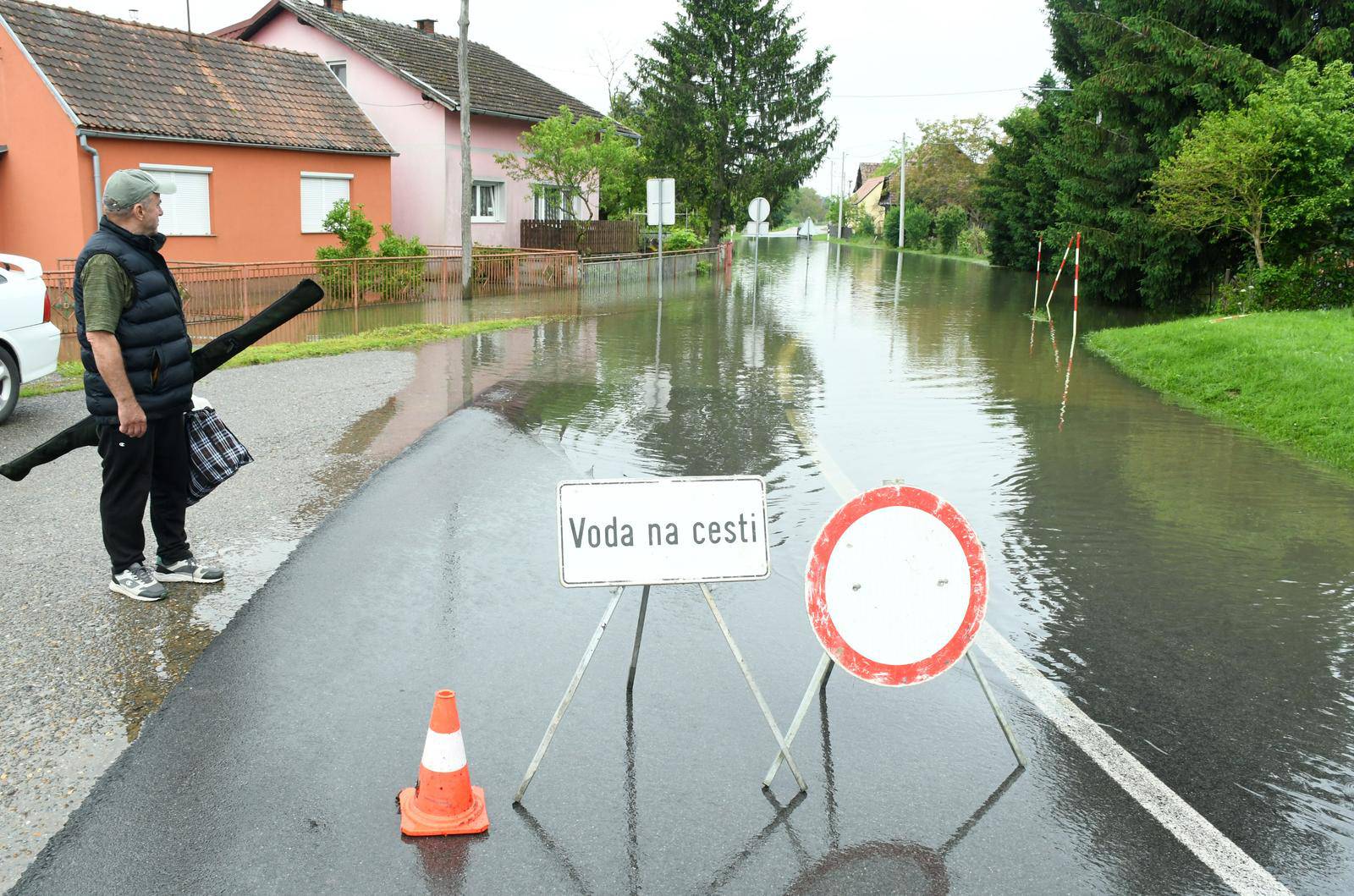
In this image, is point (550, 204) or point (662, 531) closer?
point (662, 531)

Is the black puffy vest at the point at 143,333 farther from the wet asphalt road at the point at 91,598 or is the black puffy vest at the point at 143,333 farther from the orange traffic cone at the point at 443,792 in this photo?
the orange traffic cone at the point at 443,792

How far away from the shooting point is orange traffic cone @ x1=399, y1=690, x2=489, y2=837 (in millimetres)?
3805

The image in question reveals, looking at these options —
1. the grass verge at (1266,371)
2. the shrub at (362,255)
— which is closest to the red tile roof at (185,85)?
the shrub at (362,255)

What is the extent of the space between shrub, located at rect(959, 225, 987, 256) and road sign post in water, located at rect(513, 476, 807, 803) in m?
63.8

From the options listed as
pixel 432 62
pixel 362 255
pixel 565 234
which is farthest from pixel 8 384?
pixel 432 62

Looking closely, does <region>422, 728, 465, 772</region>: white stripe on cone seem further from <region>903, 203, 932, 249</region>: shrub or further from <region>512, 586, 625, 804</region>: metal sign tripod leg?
<region>903, 203, 932, 249</region>: shrub

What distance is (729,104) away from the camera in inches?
1959

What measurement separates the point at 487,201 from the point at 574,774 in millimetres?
34436

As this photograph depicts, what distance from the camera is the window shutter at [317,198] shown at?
29.6 metres

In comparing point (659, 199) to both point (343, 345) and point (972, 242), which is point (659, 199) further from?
point (972, 242)

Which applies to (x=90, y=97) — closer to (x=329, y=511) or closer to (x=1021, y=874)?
(x=329, y=511)

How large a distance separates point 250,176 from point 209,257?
7.22 feet

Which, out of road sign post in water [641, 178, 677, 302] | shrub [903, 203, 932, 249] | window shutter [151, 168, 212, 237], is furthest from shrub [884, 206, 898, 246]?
window shutter [151, 168, 212, 237]

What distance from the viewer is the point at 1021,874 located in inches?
144
